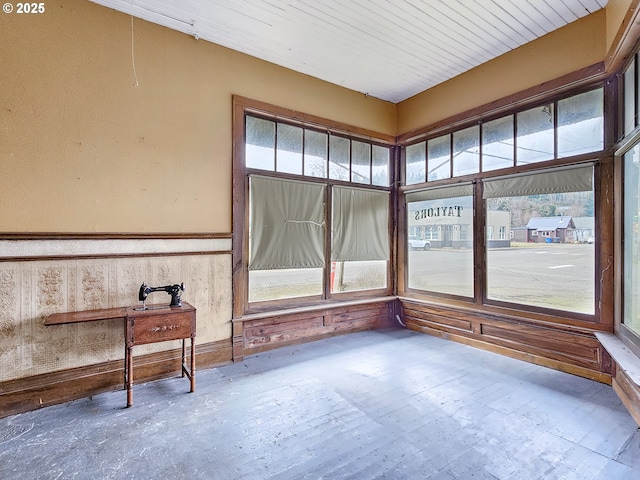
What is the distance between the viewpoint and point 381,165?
500 cm

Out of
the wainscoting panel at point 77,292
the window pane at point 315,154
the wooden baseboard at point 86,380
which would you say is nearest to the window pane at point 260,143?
the window pane at point 315,154

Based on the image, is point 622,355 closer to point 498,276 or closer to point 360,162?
point 498,276

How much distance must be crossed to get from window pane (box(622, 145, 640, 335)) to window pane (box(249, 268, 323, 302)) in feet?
10.0

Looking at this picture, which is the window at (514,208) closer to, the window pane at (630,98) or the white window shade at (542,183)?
the white window shade at (542,183)

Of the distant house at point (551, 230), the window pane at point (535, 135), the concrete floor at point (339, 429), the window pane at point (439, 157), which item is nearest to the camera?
the concrete floor at point (339, 429)

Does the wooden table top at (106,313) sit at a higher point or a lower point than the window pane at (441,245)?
lower

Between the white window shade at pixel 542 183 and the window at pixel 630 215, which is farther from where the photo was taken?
the white window shade at pixel 542 183

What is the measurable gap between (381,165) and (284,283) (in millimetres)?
2338

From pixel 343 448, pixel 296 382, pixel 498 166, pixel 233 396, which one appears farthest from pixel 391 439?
pixel 498 166

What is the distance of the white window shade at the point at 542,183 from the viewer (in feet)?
10.4

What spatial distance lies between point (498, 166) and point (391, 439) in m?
3.20

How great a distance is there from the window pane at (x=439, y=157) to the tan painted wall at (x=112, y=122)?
7.96 ft

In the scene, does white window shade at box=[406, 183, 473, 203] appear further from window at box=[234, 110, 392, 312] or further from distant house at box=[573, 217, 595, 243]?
distant house at box=[573, 217, 595, 243]

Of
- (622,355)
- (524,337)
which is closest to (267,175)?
(524,337)
